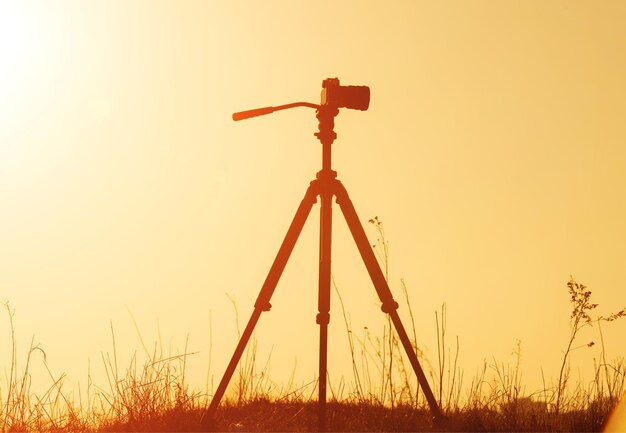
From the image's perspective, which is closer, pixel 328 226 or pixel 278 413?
pixel 328 226

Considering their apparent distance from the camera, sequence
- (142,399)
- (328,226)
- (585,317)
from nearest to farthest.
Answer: (328,226) → (142,399) → (585,317)

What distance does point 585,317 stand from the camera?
6469mm

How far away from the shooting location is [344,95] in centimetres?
573

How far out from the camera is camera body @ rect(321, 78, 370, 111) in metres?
5.70

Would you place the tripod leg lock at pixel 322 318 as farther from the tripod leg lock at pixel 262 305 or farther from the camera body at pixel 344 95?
the camera body at pixel 344 95

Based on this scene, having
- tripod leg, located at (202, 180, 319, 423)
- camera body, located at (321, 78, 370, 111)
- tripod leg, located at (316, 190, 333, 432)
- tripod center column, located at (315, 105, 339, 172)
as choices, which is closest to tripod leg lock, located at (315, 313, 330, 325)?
tripod leg, located at (316, 190, 333, 432)

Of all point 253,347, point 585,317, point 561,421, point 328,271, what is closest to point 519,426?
point 561,421

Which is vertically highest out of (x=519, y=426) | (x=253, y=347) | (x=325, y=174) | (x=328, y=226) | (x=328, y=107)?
(x=328, y=107)

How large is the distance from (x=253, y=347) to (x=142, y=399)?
1.13m

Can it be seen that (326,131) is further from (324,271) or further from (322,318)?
(322,318)

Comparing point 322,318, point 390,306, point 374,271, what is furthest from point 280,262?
point 390,306

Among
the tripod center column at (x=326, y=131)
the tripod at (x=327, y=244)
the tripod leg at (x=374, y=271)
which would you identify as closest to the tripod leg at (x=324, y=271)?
the tripod at (x=327, y=244)

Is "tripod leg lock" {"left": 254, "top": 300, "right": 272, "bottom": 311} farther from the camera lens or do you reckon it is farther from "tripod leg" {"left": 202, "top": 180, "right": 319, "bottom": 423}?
the camera lens

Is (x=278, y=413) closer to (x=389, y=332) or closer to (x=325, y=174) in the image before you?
(x=389, y=332)
